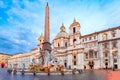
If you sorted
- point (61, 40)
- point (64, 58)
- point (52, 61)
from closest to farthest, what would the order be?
1. point (52, 61)
2. point (64, 58)
3. point (61, 40)

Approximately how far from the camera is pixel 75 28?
62.9 meters

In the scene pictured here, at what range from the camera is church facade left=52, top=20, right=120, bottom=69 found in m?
49.4

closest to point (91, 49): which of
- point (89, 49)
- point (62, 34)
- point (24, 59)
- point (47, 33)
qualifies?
point (89, 49)

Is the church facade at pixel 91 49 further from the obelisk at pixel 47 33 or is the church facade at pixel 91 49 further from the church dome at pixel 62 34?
the obelisk at pixel 47 33

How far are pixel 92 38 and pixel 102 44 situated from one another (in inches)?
189

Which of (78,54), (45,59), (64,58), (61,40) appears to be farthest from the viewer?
(61,40)

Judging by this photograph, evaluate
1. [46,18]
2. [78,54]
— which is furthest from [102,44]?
[46,18]

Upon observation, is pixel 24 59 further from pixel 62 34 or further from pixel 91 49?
pixel 91 49

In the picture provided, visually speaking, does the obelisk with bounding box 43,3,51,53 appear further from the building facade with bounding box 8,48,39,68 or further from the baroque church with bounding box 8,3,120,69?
the building facade with bounding box 8,48,39,68

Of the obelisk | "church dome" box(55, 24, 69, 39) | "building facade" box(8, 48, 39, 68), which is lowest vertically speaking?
"building facade" box(8, 48, 39, 68)

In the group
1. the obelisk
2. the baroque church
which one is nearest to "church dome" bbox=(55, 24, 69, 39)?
the baroque church

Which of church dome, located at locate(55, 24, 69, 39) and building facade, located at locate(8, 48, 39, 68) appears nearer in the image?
church dome, located at locate(55, 24, 69, 39)

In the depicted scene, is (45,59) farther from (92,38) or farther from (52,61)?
(92,38)

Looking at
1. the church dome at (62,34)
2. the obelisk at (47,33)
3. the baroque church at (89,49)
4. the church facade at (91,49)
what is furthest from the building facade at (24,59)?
the obelisk at (47,33)
